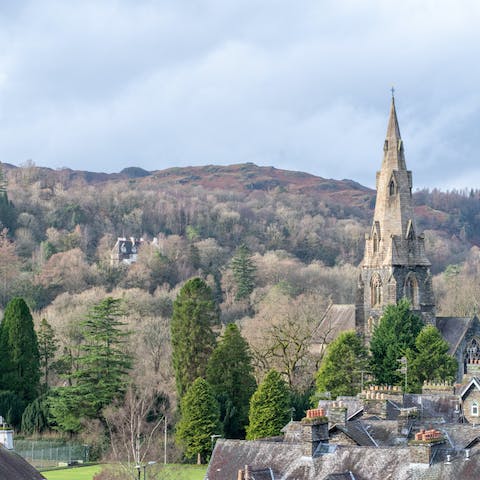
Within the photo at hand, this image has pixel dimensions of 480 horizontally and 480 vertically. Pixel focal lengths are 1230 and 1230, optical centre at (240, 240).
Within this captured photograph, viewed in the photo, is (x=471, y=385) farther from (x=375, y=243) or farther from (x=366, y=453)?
(x=375, y=243)

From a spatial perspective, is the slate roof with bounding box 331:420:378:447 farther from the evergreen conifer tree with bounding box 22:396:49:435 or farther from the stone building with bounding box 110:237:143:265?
the stone building with bounding box 110:237:143:265

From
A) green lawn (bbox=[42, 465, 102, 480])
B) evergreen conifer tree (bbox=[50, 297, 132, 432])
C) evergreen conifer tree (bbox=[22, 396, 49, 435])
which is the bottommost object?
green lawn (bbox=[42, 465, 102, 480])

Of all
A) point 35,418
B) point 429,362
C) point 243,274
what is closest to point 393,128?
point 429,362

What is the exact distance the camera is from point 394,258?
297 ft

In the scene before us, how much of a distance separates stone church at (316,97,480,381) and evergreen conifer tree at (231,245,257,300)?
45.5m

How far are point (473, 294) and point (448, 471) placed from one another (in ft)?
342

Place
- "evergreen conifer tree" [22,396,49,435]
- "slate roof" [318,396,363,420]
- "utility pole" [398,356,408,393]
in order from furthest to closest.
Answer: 1. "evergreen conifer tree" [22,396,49,435]
2. "utility pole" [398,356,408,393]
3. "slate roof" [318,396,363,420]

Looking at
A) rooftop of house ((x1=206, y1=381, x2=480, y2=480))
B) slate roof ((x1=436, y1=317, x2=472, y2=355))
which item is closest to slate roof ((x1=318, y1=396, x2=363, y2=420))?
rooftop of house ((x1=206, y1=381, x2=480, y2=480))

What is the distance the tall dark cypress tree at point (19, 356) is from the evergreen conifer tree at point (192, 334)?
28.6 feet

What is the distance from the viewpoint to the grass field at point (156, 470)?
57.4 metres

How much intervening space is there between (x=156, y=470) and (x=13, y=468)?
22.4 metres

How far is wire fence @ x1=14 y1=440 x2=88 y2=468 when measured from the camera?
220 feet

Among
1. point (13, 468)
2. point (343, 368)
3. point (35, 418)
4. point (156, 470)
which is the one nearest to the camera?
point (13, 468)

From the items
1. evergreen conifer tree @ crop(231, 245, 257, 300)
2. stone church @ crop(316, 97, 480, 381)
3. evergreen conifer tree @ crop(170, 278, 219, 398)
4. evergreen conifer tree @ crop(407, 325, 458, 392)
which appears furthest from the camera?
evergreen conifer tree @ crop(231, 245, 257, 300)
